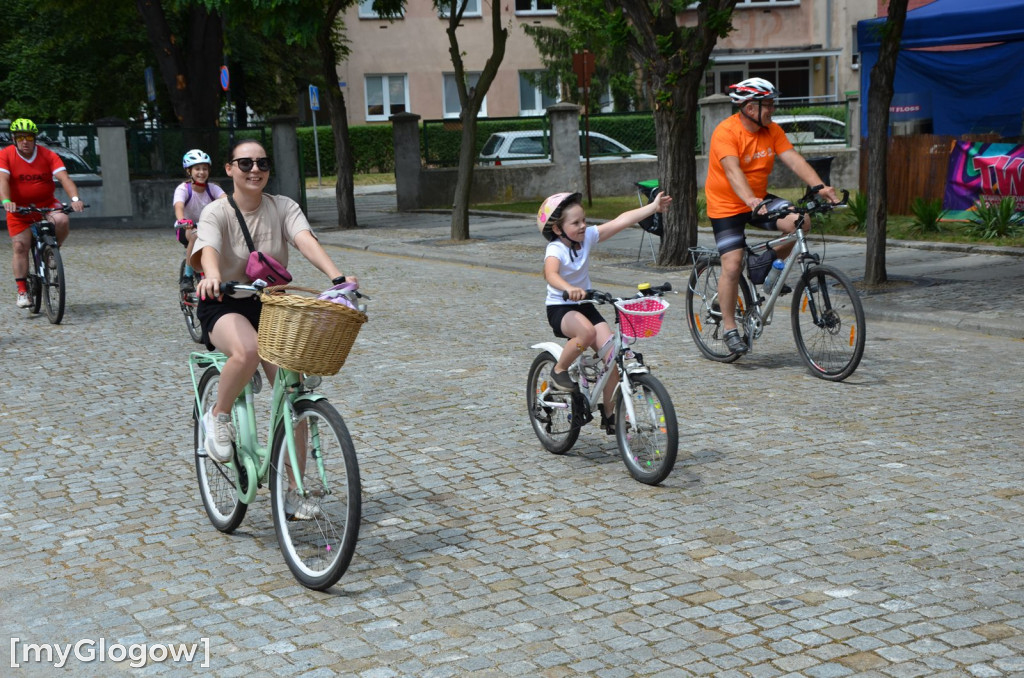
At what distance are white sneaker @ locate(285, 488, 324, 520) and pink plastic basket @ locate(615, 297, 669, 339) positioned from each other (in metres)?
1.95

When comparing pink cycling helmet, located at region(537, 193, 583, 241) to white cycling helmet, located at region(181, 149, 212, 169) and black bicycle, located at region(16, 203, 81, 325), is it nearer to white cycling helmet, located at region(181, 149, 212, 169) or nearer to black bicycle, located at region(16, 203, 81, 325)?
white cycling helmet, located at region(181, 149, 212, 169)

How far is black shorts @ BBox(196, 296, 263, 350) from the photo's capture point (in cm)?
562

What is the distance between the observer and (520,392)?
8.87 meters

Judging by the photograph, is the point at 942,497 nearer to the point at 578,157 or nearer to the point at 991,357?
the point at 991,357

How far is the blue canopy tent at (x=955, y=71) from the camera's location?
1934 centimetres

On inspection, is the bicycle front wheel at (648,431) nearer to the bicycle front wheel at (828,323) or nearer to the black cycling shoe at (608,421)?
the black cycling shoe at (608,421)

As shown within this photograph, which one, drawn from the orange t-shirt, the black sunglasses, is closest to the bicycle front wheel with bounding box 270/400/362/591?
the black sunglasses

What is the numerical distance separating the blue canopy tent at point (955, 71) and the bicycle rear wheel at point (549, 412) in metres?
13.4

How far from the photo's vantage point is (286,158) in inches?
1114

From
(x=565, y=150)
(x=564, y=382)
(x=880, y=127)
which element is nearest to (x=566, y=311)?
(x=564, y=382)

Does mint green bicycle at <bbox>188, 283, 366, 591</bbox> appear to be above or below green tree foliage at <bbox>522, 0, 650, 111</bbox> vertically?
below

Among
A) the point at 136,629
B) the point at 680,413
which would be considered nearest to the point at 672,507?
the point at 680,413

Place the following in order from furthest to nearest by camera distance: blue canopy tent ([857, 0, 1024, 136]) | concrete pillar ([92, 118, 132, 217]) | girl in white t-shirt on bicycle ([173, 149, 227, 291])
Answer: concrete pillar ([92, 118, 132, 217])
blue canopy tent ([857, 0, 1024, 136])
girl in white t-shirt on bicycle ([173, 149, 227, 291])

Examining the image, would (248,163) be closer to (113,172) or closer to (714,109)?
(113,172)
